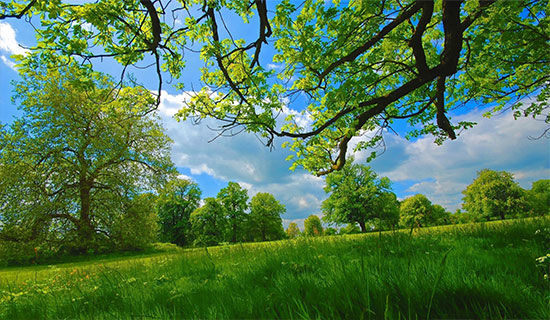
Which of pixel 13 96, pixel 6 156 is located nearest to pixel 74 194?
pixel 6 156

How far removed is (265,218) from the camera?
51.0 metres

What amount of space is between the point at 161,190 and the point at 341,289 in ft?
83.9

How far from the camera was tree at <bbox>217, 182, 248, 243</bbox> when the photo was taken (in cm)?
4641

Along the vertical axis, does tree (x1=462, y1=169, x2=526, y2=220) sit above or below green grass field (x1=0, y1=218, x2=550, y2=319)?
above

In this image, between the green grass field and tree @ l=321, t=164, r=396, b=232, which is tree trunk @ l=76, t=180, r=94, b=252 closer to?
the green grass field

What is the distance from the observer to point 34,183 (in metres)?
18.1

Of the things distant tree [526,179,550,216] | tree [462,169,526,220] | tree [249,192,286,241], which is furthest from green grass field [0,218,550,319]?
distant tree [526,179,550,216]

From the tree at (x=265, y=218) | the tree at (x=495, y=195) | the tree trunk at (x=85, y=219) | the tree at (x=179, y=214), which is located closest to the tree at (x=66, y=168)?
the tree trunk at (x=85, y=219)

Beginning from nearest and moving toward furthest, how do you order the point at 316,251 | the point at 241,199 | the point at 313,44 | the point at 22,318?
Answer: the point at 22,318 < the point at 316,251 < the point at 313,44 < the point at 241,199

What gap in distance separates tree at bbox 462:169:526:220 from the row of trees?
41.7 m

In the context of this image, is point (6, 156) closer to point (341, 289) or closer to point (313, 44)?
point (313, 44)

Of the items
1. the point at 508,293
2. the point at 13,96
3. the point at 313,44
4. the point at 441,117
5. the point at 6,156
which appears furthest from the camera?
the point at 13,96

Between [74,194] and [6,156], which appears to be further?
[74,194]

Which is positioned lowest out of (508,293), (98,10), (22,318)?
(22,318)
